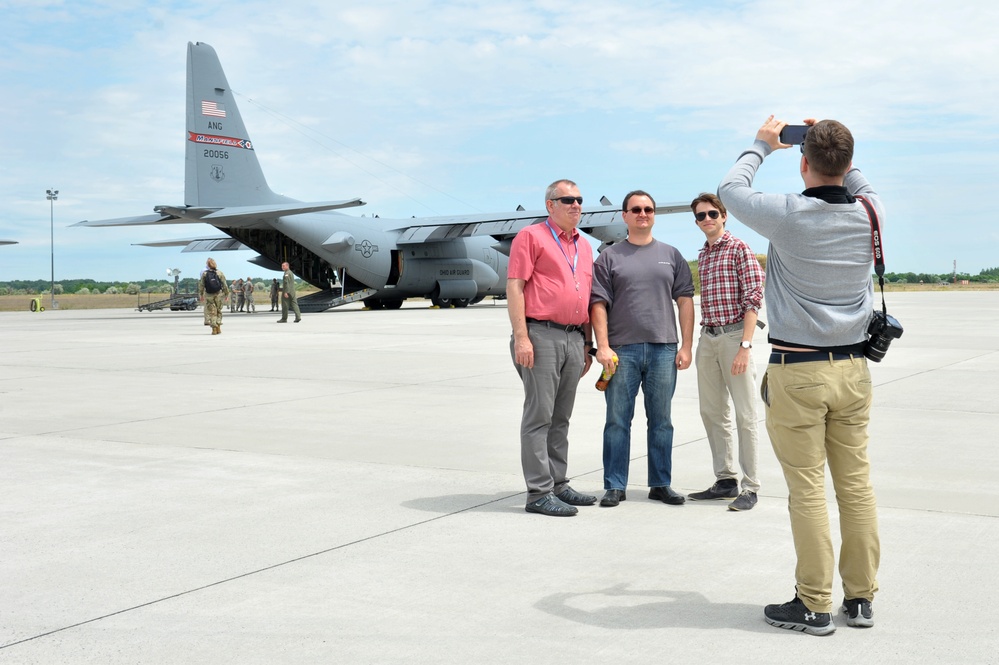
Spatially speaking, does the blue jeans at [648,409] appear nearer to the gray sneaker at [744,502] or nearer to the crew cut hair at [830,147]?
the gray sneaker at [744,502]

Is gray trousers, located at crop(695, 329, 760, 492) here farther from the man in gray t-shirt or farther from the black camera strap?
the black camera strap

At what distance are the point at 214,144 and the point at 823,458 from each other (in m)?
29.4

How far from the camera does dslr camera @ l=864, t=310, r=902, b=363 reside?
3879 mm

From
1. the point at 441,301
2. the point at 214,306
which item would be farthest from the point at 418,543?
the point at 441,301

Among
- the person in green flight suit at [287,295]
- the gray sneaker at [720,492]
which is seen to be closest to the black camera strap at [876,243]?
the gray sneaker at [720,492]

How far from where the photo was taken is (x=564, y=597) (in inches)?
159

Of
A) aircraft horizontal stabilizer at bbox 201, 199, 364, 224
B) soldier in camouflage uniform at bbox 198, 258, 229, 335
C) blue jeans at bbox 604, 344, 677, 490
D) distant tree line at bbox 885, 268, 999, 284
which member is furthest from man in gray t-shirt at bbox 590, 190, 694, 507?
distant tree line at bbox 885, 268, 999, 284

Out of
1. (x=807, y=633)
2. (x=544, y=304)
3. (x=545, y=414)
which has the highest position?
(x=544, y=304)

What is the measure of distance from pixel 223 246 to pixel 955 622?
125 feet

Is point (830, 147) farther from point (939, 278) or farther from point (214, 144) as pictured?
point (939, 278)

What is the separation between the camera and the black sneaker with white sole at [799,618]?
145 inches

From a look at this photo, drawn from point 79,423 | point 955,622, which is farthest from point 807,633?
point 79,423

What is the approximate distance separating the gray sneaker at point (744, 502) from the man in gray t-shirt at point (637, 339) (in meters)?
0.37

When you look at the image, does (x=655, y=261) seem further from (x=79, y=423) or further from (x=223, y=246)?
(x=223, y=246)
